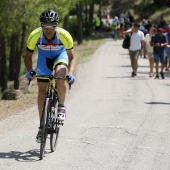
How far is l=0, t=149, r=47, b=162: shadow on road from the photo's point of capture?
873cm

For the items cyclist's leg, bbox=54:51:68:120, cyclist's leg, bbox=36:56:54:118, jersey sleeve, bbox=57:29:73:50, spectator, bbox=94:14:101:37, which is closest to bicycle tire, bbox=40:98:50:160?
cyclist's leg, bbox=54:51:68:120

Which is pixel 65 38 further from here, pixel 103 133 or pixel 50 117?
pixel 103 133

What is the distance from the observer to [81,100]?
1641 centimetres

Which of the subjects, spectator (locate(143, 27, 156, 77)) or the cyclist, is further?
spectator (locate(143, 27, 156, 77))

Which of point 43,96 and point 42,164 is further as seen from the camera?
point 43,96

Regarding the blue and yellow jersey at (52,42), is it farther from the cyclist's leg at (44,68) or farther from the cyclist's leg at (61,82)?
the cyclist's leg at (61,82)

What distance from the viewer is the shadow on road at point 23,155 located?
873 centimetres

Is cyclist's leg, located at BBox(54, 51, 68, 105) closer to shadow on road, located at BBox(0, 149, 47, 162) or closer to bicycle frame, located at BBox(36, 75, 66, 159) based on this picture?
bicycle frame, located at BBox(36, 75, 66, 159)

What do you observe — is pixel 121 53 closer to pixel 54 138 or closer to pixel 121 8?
pixel 54 138

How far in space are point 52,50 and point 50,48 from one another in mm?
43

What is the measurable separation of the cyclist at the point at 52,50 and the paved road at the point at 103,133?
0.69 m

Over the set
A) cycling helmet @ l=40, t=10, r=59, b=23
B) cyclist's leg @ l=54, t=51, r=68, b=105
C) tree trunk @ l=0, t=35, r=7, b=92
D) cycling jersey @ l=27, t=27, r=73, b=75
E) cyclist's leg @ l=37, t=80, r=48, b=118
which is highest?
cycling helmet @ l=40, t=10, r=59, b=23

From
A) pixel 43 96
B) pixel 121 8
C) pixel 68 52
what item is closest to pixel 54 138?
pixel 43 96

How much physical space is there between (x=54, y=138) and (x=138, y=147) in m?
1.36
